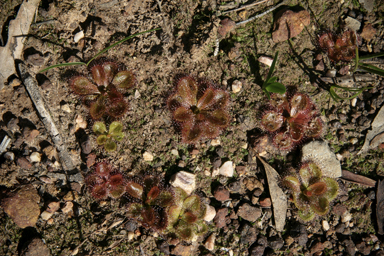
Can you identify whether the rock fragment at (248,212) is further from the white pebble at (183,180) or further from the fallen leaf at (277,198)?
the white pebble at (183,180)

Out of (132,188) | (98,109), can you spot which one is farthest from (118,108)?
(132,188)

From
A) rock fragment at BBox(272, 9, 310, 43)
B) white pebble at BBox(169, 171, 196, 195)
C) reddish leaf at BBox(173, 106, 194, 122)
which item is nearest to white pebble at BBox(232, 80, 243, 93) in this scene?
reddish leaf at BBox(173, 106, 194, 122)

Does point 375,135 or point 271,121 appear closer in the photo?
point 271,121

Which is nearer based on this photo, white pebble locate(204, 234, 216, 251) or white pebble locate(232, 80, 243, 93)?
white pebble locate(204, 234, 216, 251)

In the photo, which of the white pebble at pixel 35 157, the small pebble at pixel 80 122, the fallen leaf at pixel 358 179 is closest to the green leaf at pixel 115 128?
the small pebble at pixel 80 122

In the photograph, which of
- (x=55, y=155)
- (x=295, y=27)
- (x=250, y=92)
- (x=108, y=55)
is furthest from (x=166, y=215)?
(x=295, y=27)

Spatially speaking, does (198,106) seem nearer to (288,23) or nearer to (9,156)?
(288,23)

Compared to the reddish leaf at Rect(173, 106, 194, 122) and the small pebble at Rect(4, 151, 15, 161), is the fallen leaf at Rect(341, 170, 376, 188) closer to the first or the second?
the reddish leaf at Rect(173, 106, 194, 122)

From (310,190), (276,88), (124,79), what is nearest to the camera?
(276,88)
